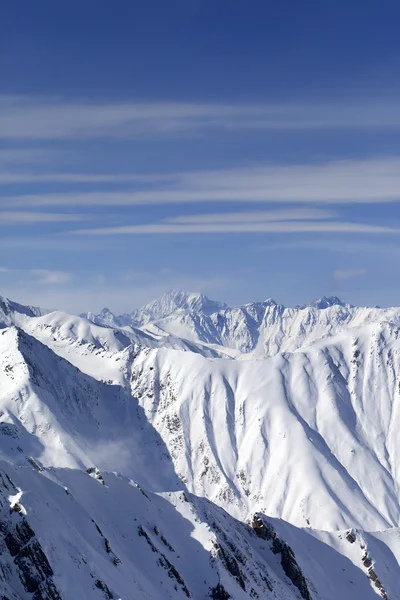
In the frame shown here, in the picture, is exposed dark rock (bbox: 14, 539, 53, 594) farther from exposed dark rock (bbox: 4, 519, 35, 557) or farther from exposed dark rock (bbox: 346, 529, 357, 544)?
exposed dark rock (bbox: 346, 529, 357, 544)

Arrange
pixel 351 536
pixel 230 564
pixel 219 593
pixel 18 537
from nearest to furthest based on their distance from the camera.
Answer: pixel 18 537 → pixel 219 593 → pixel 230 564 → pixel 351 536

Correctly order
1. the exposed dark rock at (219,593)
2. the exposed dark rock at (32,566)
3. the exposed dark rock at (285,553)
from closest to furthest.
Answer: the exposed dark rock at (32,566) → the exposed dark rock at (219,593) → the exposed dark rock at (285,553)

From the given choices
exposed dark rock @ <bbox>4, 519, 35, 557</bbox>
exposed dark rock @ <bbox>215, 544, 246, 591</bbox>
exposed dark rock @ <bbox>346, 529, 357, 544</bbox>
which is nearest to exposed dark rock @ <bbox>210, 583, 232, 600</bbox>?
exposed dark rock @ <bbox>215, 544, 246, 591</bbox>

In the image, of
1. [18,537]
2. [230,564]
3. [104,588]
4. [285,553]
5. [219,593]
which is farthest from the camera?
[285,553]

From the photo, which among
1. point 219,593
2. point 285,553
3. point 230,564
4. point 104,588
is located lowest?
point 285,553

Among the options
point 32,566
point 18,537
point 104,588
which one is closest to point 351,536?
point 104,588

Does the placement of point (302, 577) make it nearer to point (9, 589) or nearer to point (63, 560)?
point (63, 560)

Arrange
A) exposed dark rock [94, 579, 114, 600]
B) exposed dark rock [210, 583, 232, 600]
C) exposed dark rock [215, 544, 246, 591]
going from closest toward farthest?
exposed dark rock [94, 579, 114, 600], exposed dark rock [210, 583, 232, 600], exposed dark rock [215, 544, 246, 591]

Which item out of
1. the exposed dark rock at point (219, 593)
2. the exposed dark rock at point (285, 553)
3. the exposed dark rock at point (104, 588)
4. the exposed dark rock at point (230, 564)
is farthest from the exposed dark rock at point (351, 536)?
the exposed dark rock at point (104, 588)

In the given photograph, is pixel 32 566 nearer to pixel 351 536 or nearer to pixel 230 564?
pixel 230 564

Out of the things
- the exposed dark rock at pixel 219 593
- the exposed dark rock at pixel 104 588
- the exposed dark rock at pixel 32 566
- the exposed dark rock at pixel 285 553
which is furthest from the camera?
the exposed dark rock at pixel 285 553

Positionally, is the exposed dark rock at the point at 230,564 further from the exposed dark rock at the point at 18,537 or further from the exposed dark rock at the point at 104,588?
the exposed dark rock at the point at 18,537

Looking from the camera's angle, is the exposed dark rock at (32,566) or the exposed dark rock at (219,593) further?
the exposed dark rock at (219,593)
